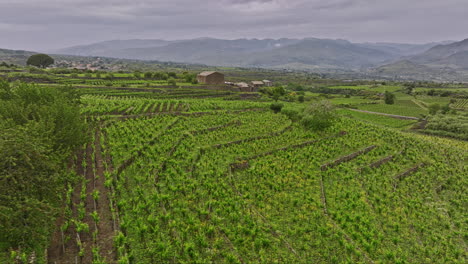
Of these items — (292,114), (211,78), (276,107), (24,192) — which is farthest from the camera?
(211,78)

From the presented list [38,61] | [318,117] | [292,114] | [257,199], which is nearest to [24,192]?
[257,199]

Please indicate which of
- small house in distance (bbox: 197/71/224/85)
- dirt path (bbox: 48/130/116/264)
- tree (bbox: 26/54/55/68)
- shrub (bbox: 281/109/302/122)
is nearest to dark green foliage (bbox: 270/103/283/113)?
shrub (bbox: 281/109/302/122)

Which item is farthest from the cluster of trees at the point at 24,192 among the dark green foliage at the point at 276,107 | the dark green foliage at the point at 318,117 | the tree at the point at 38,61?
the tree at the point at 38,61

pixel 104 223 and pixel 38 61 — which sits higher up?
pixel 38 61

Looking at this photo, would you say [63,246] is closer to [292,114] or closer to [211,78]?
[292,114]

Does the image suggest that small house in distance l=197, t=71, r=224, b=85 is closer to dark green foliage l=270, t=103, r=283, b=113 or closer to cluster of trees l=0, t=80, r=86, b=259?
dark green foliage l=270, t=103, r=283, b=113

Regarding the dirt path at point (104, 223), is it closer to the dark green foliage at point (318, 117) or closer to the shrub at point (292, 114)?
the dark green foliage at point (318, 117)

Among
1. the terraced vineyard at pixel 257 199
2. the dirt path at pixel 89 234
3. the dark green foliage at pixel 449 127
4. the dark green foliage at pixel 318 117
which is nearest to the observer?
the dirt path at pixel 89 234

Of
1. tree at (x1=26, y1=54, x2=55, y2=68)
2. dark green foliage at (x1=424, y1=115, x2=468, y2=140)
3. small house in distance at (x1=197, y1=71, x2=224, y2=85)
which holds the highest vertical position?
tree at (x1=26, y1=54, x2=55, y2=68)
